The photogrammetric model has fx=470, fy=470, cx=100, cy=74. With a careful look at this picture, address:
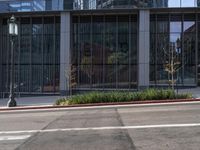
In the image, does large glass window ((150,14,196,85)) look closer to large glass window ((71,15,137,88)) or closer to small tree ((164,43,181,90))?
small tree ((164,43,181,90))

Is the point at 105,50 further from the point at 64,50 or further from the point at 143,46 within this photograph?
the point at 143,46

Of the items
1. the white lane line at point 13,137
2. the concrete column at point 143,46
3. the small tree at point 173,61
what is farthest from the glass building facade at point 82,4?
the white lane line at point 13,137

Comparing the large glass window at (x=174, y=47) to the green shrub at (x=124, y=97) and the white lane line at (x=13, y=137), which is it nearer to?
the green shrub at (x=124, y=97)

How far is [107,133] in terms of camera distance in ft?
43.7

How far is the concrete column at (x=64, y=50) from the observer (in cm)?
3575

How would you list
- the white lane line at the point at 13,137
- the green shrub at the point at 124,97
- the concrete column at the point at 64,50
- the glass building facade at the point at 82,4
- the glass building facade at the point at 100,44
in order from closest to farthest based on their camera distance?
the white lane line at the point at 13,137 < the green shrub at the point at 124,97 < the glass building facade at the point at 82,4 < the glass building facade at the point at 100,44 < the concrete column at the point at 64,50

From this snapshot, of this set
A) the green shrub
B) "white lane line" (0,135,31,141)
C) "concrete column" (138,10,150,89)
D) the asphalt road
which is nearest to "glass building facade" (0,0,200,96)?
"concrete column" (138,10,150,89)

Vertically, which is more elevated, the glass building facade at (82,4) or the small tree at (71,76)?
the glass building facade at (82,4)

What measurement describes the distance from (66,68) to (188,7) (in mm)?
10239

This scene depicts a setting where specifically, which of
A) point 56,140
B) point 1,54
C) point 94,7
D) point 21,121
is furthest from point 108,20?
point 56,140

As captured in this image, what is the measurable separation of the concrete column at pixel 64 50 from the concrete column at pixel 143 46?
5.49 meters

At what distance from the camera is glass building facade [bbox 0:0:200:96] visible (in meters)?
35.6

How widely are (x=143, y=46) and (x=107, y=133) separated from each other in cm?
2256

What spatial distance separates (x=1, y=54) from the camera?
127ft
